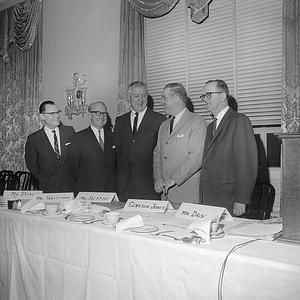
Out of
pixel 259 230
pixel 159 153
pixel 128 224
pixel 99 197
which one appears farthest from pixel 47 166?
pixel 259 230

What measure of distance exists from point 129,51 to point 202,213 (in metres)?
3.25

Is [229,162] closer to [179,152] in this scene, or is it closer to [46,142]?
[179,152]

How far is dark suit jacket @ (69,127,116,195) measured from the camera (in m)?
4.11

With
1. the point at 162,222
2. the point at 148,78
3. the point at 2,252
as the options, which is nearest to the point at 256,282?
the point at 162,222

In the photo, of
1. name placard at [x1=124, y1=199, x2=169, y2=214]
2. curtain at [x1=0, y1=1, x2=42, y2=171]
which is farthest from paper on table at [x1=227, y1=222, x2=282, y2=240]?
curtain at [x1=0, y1=1, x2=42, y2=171]

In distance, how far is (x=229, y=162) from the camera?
10.1 ft

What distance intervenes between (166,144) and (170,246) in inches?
72.2

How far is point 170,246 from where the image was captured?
1.76m

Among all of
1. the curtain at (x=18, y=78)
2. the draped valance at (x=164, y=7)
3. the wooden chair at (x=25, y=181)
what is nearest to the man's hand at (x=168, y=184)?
the draped valance at (x=164, y=7)

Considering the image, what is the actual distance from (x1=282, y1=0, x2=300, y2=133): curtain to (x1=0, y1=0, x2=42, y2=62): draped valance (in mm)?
4130

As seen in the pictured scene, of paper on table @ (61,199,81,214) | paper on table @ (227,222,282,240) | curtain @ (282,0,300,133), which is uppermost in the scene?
curtain @ (282,0,300,133)

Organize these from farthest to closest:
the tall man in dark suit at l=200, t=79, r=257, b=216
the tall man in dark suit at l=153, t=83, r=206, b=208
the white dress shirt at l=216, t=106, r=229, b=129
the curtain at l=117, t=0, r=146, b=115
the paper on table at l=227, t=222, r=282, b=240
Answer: the curtain at l=117, t=0, r=146, b=115, the tall man in dark suit at l=153, t=83, r=206, b=208, the white dress shirt at l=216, t=106, r=229, b=129, the tall man in dark suit at l=200, t=79, r=257, b=216, the paper on table at l=227, t=222, r=282, b=240

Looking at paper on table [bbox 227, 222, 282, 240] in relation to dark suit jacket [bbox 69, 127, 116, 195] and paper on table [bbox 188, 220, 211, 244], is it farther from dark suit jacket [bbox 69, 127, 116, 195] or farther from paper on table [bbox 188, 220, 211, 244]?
dark suit jacket [bbox 69, 127, 116, 195]

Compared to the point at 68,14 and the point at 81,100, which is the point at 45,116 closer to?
the point at 81,100
